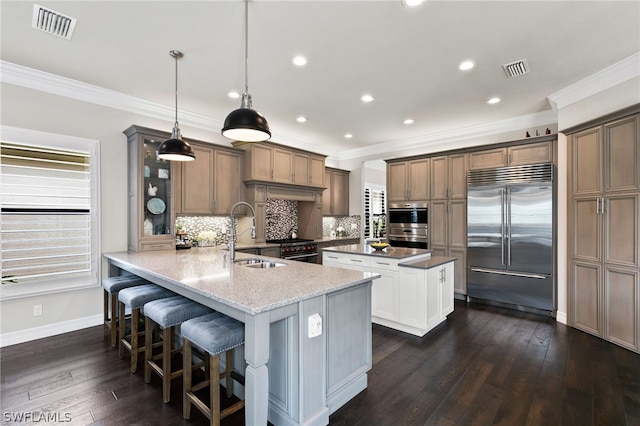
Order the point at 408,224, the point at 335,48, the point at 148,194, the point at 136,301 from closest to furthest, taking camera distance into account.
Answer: the point at 136,301
the point at 335,48
the point at 148,194
the point at 408,224

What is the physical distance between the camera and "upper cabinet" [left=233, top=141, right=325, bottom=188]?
5.00m

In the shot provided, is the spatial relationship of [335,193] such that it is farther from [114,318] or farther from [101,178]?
[114,318]

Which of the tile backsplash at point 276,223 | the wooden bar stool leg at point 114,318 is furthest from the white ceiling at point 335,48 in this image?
the wooden bar stool leg at point 114,318

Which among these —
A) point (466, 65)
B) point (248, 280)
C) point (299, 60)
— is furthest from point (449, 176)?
point (248, 280)

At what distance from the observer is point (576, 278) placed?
3660mm

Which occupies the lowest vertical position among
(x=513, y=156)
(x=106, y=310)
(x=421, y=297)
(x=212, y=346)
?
(x=106, y=310)

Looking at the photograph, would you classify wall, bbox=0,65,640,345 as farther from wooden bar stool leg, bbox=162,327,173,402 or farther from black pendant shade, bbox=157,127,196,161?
wooden bar stool leg, bbox=162,327,173,402

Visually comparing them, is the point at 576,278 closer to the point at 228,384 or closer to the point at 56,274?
the point at 228,384

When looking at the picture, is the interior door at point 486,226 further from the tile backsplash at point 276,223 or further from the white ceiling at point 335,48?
the tile backsplash at point 276,223

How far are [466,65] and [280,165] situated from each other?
3.23 m

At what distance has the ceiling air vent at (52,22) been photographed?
236 centimetres

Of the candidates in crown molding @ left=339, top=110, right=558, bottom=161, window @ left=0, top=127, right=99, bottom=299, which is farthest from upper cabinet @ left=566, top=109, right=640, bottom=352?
window @ left=0, top=127, right=99, bottom=299

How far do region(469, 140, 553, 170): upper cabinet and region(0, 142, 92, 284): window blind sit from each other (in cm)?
548

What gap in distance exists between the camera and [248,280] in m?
2.18
